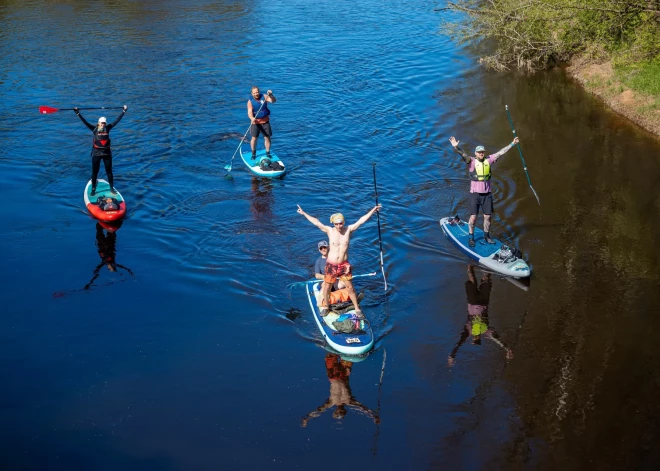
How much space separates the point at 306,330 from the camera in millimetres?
14867

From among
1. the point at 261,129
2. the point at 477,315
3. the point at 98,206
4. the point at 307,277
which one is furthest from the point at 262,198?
the point at 477,315

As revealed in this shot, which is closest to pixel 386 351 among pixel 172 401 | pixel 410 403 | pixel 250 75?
pixel 410 403

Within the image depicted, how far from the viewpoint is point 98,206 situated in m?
19.4

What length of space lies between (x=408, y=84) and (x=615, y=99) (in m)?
8.20

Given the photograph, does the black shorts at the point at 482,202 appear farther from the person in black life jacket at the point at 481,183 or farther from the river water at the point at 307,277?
the river water at the point at 307,277

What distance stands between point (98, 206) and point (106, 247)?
Result: 155cm

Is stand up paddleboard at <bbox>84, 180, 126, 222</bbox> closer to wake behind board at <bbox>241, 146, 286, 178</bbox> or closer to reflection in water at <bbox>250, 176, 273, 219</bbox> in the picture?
reflection in water at <bbox>250, 176, 273, 219</bbox>

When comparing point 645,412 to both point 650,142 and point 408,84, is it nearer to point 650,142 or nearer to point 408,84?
point 650,142

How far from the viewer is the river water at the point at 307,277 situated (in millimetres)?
12156

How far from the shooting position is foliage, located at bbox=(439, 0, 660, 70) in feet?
86.6

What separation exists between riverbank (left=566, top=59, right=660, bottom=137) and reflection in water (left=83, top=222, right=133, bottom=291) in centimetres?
1746

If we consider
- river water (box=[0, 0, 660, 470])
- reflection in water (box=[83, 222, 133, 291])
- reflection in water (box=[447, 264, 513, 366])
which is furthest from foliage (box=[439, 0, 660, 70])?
reflection in water (box=[83, 222, 133, 291])

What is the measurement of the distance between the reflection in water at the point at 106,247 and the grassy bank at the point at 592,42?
17076mm

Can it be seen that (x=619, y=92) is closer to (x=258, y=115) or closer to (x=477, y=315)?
(x=258, y=115)
